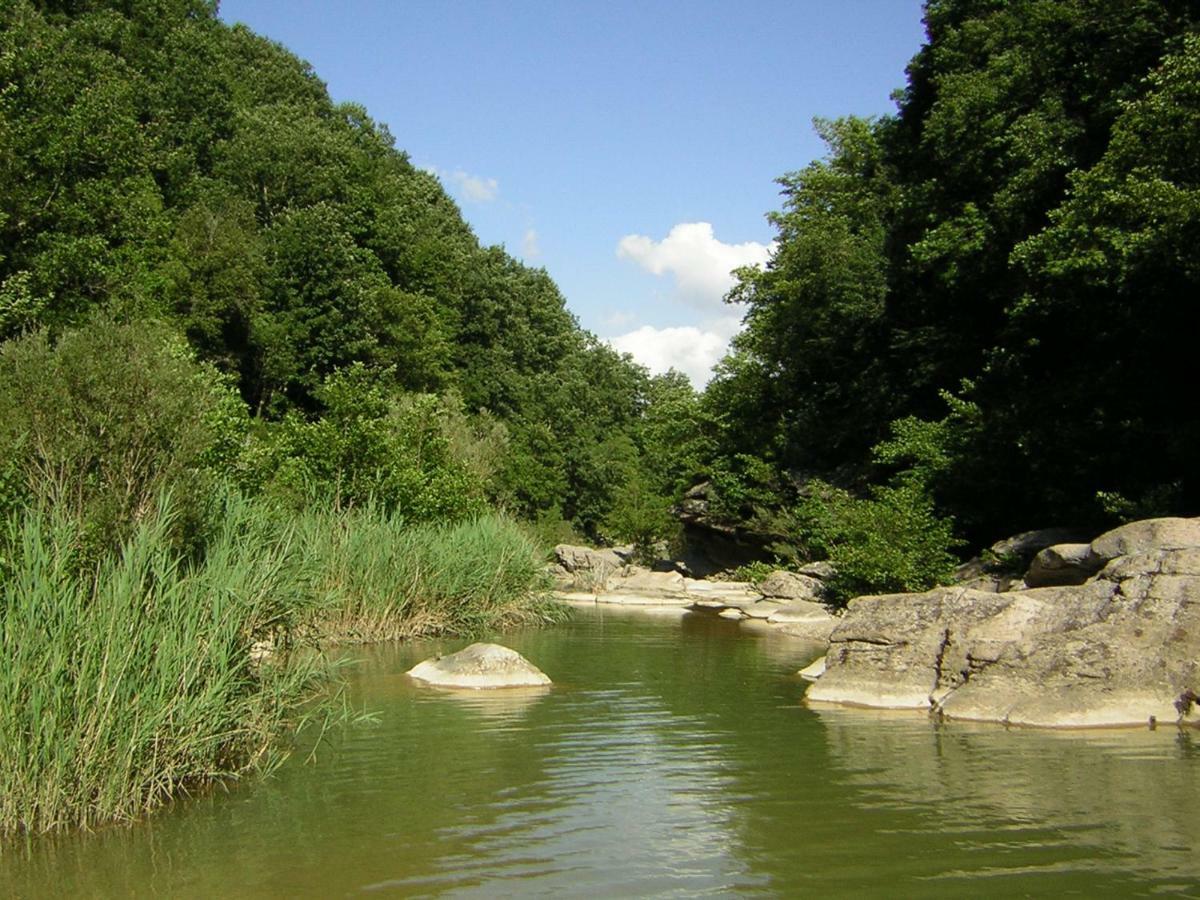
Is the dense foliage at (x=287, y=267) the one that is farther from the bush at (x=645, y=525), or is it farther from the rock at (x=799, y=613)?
the rock at (x=799, y=613)

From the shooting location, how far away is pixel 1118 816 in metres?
8.52

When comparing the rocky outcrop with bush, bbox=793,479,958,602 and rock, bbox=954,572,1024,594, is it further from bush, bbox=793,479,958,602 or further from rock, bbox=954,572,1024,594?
bush, bbox=793,479,958,602

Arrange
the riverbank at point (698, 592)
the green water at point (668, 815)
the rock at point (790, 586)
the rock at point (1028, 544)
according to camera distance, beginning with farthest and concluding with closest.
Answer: the rock at point (790, 586) → the riverbank at point (698, 592) → the rock at point (1028, 544) → the green water at point (668, 815)

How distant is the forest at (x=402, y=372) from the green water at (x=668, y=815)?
0.90 m

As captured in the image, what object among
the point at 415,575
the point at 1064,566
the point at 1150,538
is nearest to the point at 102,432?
the point at 415,575

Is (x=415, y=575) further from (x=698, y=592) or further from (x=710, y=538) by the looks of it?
(x=710, y=538)

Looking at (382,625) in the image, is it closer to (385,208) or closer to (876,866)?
(876,866)

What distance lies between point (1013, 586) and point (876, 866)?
1217 cm

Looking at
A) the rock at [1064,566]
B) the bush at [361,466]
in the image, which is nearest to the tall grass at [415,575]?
the bush at [361,466]

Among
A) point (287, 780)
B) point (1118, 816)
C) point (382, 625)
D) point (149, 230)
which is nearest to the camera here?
point (1118, 816)

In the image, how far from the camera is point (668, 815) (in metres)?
8.66

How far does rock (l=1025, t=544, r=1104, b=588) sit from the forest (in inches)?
137

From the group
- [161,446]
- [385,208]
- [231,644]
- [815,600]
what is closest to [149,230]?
[385,208]

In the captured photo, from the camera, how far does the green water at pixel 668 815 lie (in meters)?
7.04
